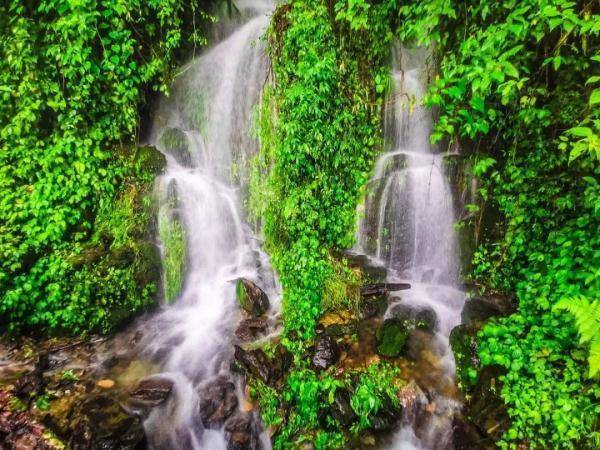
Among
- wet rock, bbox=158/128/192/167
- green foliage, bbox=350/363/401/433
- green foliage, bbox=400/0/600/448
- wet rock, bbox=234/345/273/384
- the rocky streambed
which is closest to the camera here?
green foliage, bbox=400/0/600/448

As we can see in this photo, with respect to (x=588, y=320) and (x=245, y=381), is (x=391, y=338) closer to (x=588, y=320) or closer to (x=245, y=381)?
(x=245, y=381)

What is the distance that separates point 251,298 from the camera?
562 centimetres

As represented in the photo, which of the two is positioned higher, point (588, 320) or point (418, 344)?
point (588, 320)

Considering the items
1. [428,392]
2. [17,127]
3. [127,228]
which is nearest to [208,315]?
[127,228]

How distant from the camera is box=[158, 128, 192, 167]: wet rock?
23.9 feet

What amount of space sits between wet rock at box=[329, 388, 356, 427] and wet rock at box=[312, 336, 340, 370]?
0.47 meters

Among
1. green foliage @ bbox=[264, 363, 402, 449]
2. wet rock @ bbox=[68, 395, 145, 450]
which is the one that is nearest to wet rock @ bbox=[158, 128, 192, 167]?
wet rock @ bbox=[68, 395, 145, 450]

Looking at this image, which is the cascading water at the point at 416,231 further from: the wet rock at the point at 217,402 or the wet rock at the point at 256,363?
the wet rock at the point at 217,402

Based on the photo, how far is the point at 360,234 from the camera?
586cm

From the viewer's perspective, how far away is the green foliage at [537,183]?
304 cm

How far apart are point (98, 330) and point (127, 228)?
71.1 inches

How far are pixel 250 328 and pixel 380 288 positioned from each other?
2335mm

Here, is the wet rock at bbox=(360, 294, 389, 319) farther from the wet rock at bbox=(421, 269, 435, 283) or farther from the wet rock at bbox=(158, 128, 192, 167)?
the wet rock at bbox=(158, 128, 192, 167)

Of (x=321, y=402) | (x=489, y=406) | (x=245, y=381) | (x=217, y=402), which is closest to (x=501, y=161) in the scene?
(x=489, y=406)
